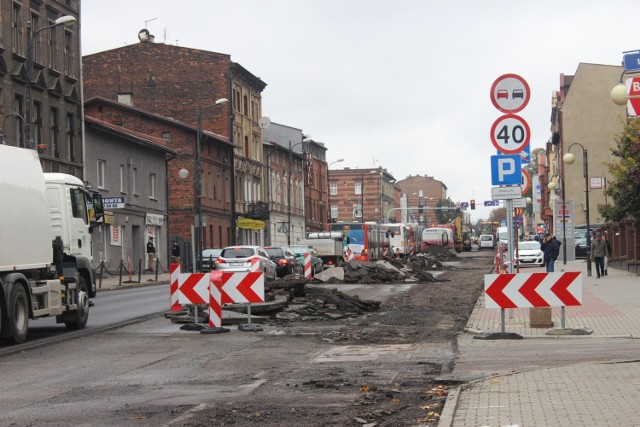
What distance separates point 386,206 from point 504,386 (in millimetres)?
159171

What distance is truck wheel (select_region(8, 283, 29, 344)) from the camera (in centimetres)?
1711

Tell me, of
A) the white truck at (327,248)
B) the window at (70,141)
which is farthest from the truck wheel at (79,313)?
the white truck at (327,248)

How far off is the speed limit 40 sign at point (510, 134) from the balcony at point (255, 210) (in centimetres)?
6863

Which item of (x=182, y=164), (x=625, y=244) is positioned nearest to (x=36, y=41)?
(x=182, y=164)

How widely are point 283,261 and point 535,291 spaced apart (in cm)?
3014

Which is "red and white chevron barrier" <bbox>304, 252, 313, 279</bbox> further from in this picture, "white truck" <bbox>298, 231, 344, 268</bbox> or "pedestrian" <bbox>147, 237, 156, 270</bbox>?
"white truck" <bbox>298, 231, 344, 268</bbox>

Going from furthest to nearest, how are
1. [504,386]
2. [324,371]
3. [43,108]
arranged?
[43,108] → [324,371] → [504,386]

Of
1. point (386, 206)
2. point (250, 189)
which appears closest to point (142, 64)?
point (250, 189)

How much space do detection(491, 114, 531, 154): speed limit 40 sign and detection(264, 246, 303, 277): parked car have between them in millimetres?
29417

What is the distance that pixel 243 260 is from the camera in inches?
1586

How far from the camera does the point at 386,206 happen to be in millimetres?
169250

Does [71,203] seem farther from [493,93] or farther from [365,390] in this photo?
[365,390]

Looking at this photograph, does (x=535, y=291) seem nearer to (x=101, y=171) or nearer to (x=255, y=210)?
(x=101, y=171)

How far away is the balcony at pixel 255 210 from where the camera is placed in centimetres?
8556
